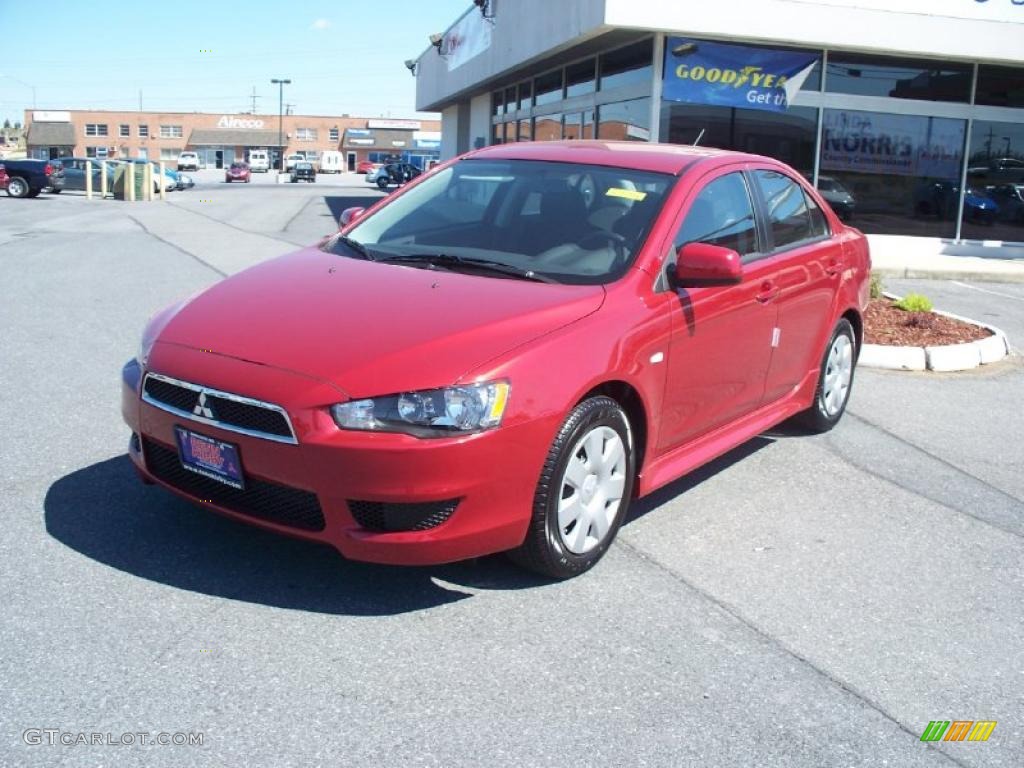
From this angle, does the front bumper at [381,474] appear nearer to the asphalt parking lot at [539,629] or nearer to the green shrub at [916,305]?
the asphalt parking lot at [539,629]

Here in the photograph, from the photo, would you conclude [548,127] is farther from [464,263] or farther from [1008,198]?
[464,263]

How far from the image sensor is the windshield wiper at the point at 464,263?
4289mm

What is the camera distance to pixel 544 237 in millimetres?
4609

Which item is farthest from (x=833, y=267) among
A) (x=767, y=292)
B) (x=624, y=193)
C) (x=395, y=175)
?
(x=395, y=175)

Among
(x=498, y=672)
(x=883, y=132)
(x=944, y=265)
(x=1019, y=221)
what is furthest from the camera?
(x=1019, y=221)

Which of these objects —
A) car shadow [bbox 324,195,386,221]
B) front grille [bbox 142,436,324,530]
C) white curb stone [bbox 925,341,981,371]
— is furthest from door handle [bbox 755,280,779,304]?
car shadow [bbox 324,195,386,221]

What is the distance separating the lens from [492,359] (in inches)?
140


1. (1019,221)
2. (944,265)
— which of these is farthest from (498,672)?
(1019,221)

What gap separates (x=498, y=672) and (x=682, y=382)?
1731 millimetres

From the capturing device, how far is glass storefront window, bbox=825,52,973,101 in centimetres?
1667

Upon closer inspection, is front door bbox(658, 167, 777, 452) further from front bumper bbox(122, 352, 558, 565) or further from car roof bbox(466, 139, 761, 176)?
front bumper bbox(122, 352, 558, 565)

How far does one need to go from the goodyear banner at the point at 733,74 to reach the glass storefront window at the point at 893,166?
0.95 m

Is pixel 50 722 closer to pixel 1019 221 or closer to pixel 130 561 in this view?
pixel 130 561

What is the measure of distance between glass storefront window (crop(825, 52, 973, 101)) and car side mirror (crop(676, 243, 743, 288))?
13727 mm
